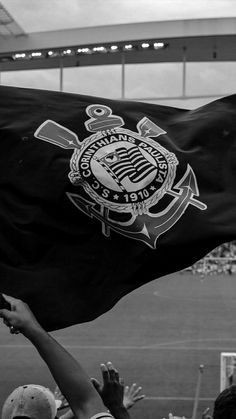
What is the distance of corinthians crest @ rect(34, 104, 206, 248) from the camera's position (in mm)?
3516

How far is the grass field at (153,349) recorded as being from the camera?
9242 mm

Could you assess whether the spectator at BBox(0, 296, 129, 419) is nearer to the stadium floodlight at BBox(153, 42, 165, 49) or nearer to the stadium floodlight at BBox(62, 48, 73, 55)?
the stadium floodlight at BBox(153, 42, 165, 49)

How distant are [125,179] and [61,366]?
1417 mm

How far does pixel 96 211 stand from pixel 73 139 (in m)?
0.40

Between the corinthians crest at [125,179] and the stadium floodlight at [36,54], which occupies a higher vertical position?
the stadium floodlight at [36,54]

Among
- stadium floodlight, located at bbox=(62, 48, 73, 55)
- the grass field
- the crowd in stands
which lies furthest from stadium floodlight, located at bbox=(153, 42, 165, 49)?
the crowd in stands

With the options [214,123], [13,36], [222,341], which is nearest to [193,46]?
[13,36]

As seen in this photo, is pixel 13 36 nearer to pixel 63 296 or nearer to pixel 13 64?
pixel 13 64

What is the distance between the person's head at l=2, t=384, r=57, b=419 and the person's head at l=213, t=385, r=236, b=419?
1.89 feet

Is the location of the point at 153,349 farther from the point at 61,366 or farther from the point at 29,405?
the point at 61,366

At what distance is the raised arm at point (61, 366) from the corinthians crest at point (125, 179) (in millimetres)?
1252

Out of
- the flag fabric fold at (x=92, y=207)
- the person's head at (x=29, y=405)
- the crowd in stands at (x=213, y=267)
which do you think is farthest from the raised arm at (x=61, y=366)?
the crowd in stands at (x=213, y=267)

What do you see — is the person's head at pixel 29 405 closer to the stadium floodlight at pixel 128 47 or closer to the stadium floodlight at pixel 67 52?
the stadium floodlight at pixel 128 47

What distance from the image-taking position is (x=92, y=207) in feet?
11.6
